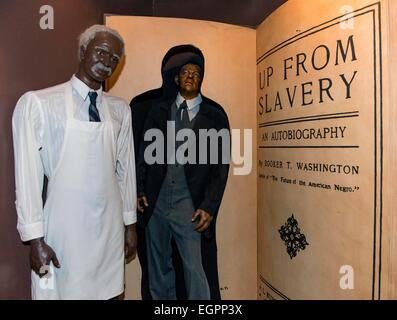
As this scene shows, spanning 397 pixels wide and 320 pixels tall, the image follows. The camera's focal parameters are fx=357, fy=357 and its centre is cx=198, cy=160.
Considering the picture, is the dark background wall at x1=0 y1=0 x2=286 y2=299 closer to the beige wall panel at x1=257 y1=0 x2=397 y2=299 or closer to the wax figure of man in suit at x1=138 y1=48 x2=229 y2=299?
the wax figure of man in suit at x1=138 y1=48 x2=229 y2=299

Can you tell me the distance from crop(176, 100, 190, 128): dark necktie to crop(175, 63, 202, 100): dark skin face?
0.15 feet

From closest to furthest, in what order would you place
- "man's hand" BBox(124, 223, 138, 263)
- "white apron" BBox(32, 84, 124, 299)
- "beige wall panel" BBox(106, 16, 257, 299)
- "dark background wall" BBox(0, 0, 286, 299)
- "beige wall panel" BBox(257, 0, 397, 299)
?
"beige wall panel" BBox(257, 0, 397, 299) → "white apron" BBox(32, 84, 124, 299) → "dark background wall" BBox(0, 0, 286, 299) → "man's hand" BBox(124, 223, 138, 263) → "beige wall panel" BBox(106, 16, 257, 299)

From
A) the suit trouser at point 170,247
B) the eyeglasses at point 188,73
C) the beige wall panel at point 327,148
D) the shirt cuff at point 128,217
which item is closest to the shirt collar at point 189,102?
the eyeglasses at point 188,73

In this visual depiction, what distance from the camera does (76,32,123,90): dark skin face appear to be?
142cm

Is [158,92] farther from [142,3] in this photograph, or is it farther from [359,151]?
[359,151]

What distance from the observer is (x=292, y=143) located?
1656 millimetres

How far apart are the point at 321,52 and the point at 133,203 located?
1.04m

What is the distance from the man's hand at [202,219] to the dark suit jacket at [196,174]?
0.02 m

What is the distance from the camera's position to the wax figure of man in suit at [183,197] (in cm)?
184

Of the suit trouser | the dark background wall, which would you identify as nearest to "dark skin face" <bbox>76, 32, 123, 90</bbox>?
the dark background wall

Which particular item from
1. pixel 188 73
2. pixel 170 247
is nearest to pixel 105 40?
pixel 188 73

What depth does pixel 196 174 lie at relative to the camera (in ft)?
6.05

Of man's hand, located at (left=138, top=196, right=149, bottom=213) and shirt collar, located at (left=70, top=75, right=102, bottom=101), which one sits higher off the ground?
shirt collar, located at (left=70, top=75, right=102, bottom=101)

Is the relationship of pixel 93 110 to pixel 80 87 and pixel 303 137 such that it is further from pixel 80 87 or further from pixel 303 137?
pixel 303 137
